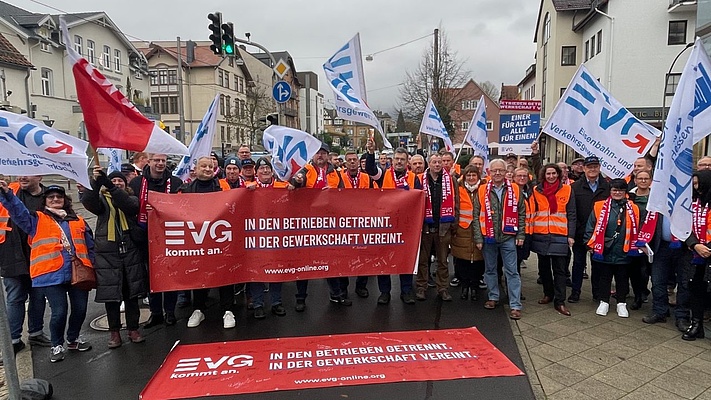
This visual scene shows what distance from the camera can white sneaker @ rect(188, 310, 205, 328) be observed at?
5.73 m

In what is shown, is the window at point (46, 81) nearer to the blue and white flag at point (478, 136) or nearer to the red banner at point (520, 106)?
the red banner at point (520, 106)

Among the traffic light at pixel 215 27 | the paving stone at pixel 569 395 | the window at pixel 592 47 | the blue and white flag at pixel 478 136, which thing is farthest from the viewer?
the window at pixel 592 47

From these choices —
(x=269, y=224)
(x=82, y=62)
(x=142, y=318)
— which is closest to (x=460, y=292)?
(x=269, y=224)

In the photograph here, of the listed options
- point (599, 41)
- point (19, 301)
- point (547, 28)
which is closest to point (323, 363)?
point (19, 301)

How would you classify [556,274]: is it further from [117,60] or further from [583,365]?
[117,60]

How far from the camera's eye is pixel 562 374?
14.4 feet

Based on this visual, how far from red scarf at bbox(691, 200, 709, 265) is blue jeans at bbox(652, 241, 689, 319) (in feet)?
0.90

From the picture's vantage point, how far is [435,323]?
570cm

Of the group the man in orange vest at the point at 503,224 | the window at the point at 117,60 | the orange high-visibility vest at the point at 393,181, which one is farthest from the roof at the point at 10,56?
the man in orange vest at the point at 503,224

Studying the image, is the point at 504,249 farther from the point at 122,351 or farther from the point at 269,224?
the point at 122,351

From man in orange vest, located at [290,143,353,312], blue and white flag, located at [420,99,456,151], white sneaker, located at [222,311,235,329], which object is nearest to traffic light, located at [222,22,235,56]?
blue and white flag, located at [420,99,456,151]

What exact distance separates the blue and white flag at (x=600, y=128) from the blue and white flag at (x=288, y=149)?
347 centimetres

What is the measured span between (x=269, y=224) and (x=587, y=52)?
3442cm

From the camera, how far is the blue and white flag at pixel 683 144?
15.0 ft
